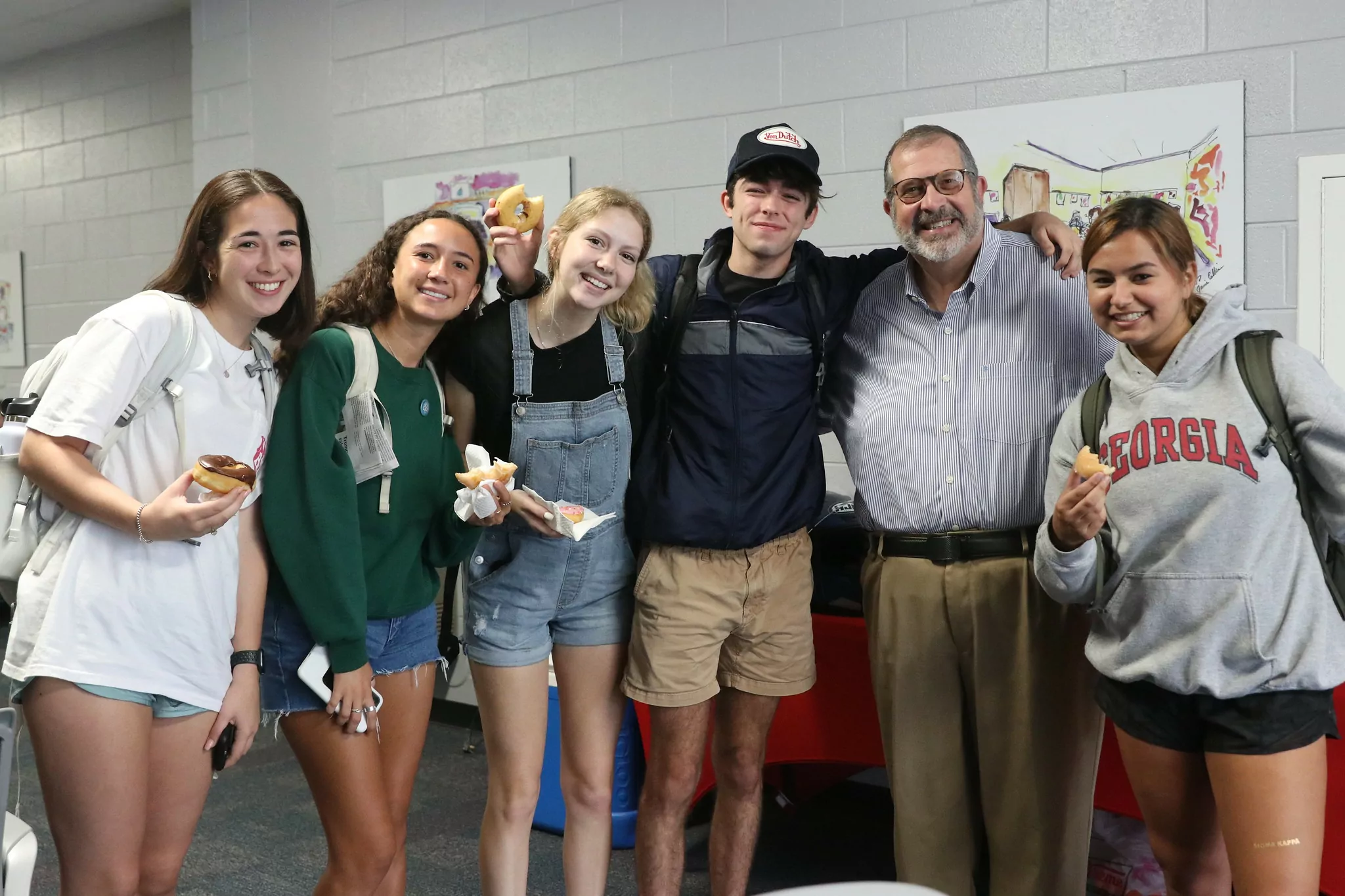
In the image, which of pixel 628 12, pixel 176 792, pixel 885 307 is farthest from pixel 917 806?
pixel 628 12

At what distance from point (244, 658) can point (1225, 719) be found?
5.34 feet

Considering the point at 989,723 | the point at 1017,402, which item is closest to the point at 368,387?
the point at 1017,402

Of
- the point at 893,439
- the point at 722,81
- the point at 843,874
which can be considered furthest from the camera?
the point at 722,81

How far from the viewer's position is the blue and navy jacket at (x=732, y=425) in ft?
7.22

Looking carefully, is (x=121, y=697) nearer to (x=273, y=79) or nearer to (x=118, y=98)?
(x=273, y=79)

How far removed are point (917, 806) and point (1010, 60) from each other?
2.32 metres

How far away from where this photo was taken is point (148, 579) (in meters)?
1.66

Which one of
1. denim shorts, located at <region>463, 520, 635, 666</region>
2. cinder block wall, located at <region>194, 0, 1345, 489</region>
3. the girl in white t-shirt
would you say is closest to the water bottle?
the girl in white t-shirt

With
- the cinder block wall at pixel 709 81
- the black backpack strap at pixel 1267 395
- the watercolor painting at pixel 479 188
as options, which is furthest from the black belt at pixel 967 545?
the watercolor painting at pixel 479 188

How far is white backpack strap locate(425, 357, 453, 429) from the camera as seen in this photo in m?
2.10

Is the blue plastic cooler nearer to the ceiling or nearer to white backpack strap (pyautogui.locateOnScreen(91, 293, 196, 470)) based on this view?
white backpack strap (pyautogui.locateOnScreen(91, 293, 196, 470))

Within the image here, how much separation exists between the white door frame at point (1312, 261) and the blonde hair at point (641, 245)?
197 centimetres

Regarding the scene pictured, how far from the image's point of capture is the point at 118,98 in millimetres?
6258

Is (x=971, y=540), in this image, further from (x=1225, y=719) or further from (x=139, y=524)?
(x=139, y=524)
